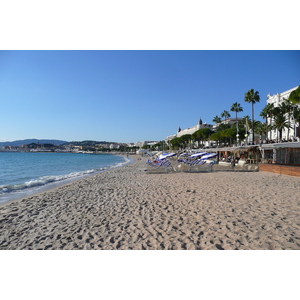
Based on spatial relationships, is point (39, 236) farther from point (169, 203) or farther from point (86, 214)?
point (169, 203)

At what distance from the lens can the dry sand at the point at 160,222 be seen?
3.52 meters

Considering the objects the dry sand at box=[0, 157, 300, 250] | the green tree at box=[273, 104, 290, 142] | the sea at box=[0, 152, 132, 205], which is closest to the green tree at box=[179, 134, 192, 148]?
A: the green tree at box=[273, 104, 290, 142]

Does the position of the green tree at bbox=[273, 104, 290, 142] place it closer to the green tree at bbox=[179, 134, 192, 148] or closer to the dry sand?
the dry sand

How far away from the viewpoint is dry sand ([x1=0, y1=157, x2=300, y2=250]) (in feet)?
11.6

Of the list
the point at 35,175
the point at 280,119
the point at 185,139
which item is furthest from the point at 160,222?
the point at 185,139

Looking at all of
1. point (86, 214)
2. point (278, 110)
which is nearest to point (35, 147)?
point (278, 110)

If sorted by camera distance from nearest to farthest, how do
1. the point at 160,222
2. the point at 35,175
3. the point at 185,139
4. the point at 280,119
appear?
the point at 160,222
the point at 35,175
the point at 280,119
the point at 185,139

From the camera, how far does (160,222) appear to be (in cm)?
450

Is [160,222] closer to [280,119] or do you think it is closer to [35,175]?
[35,175]

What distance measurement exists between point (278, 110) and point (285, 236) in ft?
112

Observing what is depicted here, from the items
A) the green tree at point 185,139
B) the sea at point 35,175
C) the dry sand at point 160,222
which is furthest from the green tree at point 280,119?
the green tree at point 185,139

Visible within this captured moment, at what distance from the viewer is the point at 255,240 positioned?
3479mm

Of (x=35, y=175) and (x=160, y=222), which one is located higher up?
(x=160, y=222)
